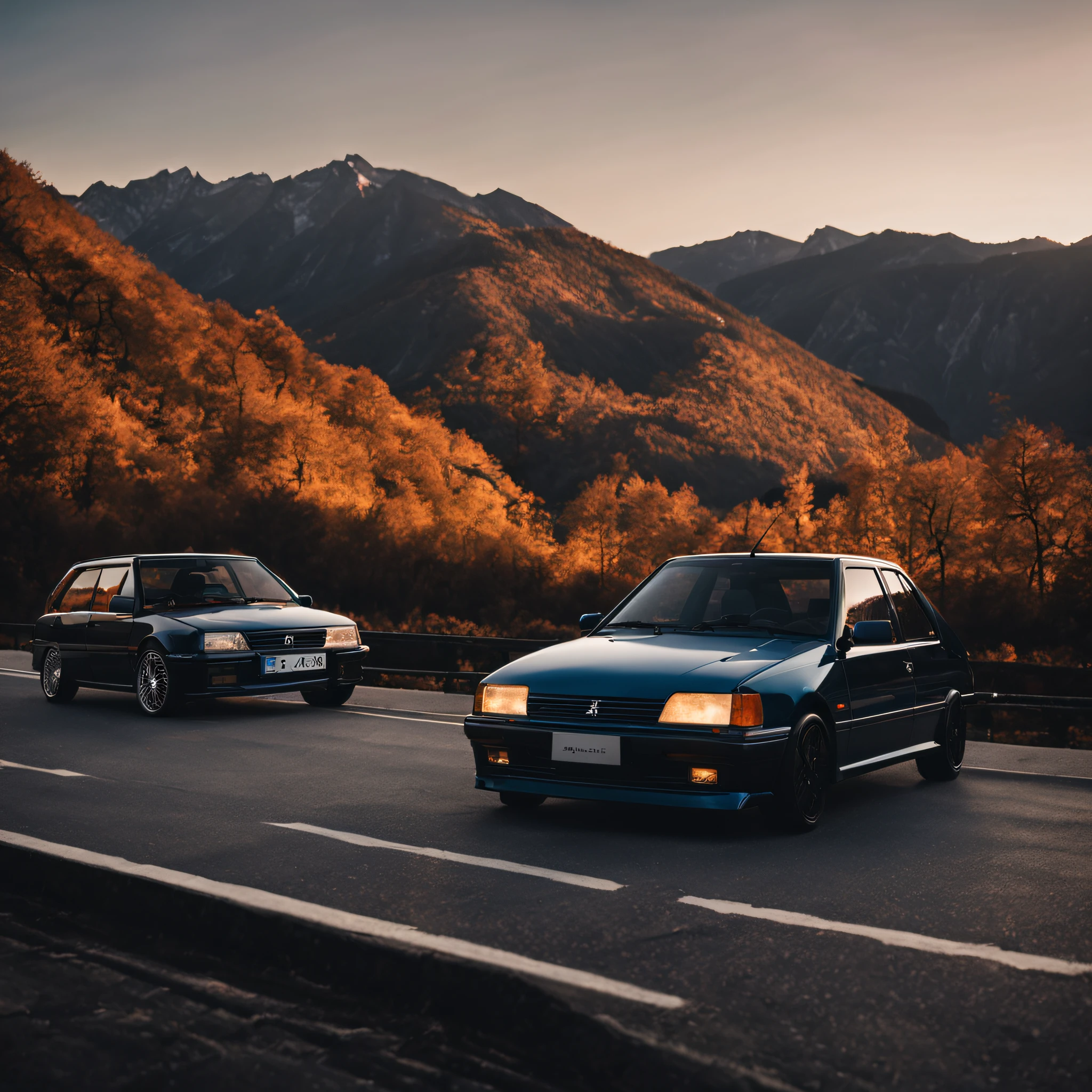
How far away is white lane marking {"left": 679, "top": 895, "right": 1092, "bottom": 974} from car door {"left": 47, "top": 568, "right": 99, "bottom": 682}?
9699mm

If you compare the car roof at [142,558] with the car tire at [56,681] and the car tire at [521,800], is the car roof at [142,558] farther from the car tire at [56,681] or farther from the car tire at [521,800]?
the car tire at [521,800]

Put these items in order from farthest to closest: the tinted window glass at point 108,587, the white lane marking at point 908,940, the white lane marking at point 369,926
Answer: the tinted window glass at point 108,587 → the white lane marking at point 908,940 → the white lane marking at point 369,926

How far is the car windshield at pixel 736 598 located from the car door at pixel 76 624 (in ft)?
24.7

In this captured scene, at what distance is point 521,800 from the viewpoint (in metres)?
6.89

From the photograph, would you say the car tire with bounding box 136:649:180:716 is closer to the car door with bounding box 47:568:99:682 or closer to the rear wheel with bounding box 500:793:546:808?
the car door with bounding box 47:568:99:682

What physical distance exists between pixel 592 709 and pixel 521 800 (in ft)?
3.74

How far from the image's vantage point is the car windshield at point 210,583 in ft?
40.2

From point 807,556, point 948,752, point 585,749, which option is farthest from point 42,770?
point 948,752

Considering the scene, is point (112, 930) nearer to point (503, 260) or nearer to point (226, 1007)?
point (226, 1007)

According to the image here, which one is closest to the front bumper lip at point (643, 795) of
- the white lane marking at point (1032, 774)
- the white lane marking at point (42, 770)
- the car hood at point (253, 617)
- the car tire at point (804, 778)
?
the car tire at point (804, 778)

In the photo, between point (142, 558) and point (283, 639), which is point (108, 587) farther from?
point (283, 639)

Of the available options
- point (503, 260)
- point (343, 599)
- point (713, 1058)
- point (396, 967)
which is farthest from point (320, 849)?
point (503, 260)

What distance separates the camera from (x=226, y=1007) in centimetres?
345

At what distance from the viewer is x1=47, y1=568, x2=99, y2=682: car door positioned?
1255cm
